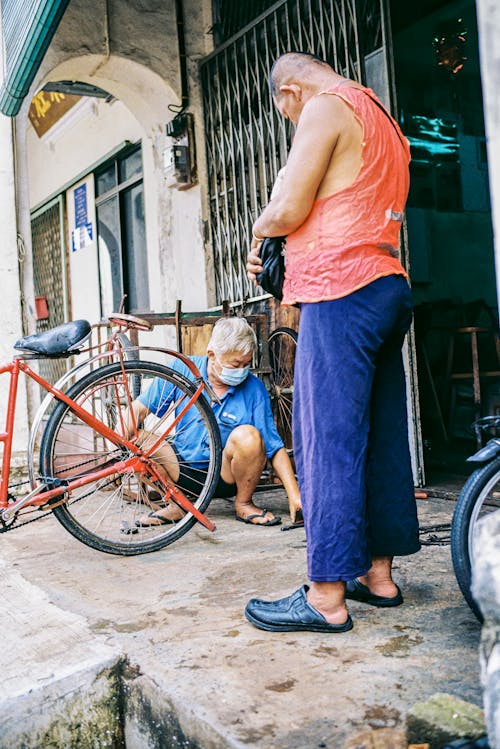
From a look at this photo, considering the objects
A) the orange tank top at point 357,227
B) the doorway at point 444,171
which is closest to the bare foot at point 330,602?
the orange tank top at point 357,227

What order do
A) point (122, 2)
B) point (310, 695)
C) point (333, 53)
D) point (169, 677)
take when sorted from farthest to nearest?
point (122, 2) → point (333, 53) → point (169, 677) → point (310, 695)

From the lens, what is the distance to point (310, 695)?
1.75 meters

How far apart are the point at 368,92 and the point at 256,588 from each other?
68.9 inches

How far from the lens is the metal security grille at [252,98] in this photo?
455 centimetres

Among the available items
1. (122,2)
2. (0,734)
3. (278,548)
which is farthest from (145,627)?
(122,2)

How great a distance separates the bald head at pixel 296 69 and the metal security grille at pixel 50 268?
7.75 meters

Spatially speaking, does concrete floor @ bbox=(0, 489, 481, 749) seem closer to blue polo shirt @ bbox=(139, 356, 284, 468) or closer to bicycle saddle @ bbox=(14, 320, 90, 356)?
blue polo shirt @ bbox=(139, 356, 284, 468)

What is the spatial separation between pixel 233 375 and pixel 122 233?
15.8ft

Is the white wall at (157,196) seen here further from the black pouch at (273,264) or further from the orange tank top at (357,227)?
the orange tank top at (357,227)

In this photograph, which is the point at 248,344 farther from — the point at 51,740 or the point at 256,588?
the point at 51,740

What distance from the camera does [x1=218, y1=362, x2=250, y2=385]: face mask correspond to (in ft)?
12.6

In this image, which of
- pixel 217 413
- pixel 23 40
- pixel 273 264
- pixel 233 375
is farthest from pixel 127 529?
pixel 23 40

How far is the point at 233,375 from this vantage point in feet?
12.6

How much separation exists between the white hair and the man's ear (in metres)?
1.49
